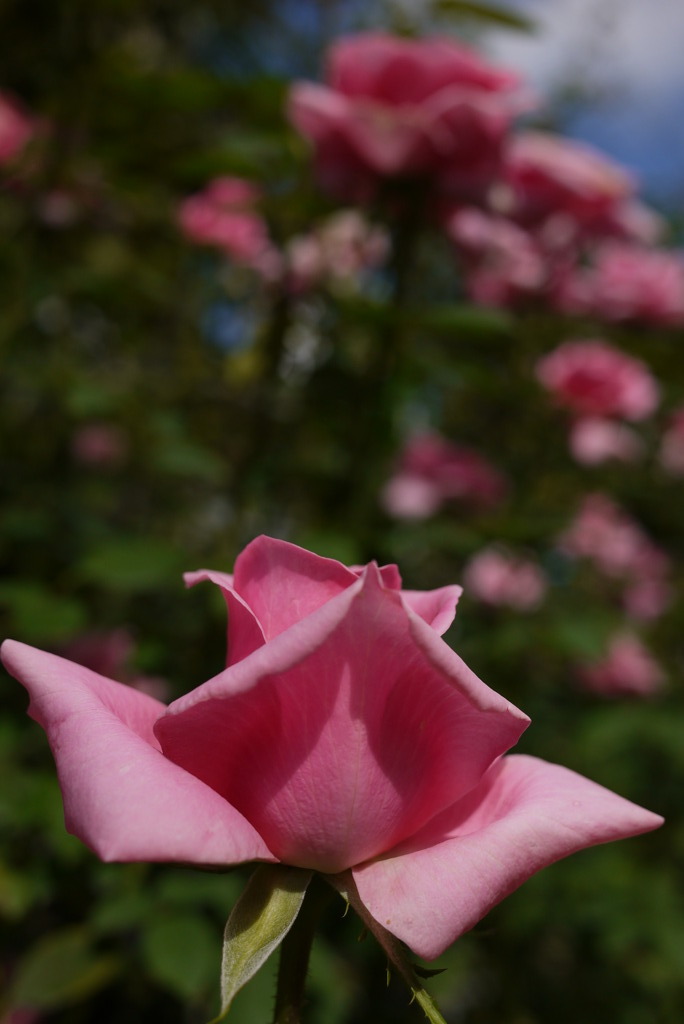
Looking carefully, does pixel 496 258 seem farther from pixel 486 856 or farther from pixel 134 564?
pixel 486 856

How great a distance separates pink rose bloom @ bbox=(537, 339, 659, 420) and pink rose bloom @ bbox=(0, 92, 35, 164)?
1.09 m

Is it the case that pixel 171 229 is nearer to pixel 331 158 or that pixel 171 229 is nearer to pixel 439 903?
pixel 331 158

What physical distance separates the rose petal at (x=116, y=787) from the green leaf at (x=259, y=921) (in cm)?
2

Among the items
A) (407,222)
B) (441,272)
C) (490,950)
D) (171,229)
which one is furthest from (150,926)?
(441,272)

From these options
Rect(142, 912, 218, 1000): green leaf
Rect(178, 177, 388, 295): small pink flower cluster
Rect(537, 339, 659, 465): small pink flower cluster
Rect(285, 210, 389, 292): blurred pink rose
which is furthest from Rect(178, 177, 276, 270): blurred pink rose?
Rect(142, 912, 218, 1000): green leaf

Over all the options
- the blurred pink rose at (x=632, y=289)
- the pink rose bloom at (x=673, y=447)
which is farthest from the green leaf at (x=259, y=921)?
the pink rose bloom at (x=673, y=447)

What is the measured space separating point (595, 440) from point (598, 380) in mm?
151

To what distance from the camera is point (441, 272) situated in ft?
6.95

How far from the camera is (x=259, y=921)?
1.16ft

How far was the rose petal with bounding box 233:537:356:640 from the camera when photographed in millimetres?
387

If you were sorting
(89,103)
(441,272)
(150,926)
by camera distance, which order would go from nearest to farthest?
(150,926)
(89,103)
(441,272)

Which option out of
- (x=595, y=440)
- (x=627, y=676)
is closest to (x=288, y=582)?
(x=595, y=440)

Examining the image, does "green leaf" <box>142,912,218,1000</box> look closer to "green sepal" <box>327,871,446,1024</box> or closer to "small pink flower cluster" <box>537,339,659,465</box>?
"green sepal" <box>327,871,446,1024</box>

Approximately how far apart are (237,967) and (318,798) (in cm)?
7
